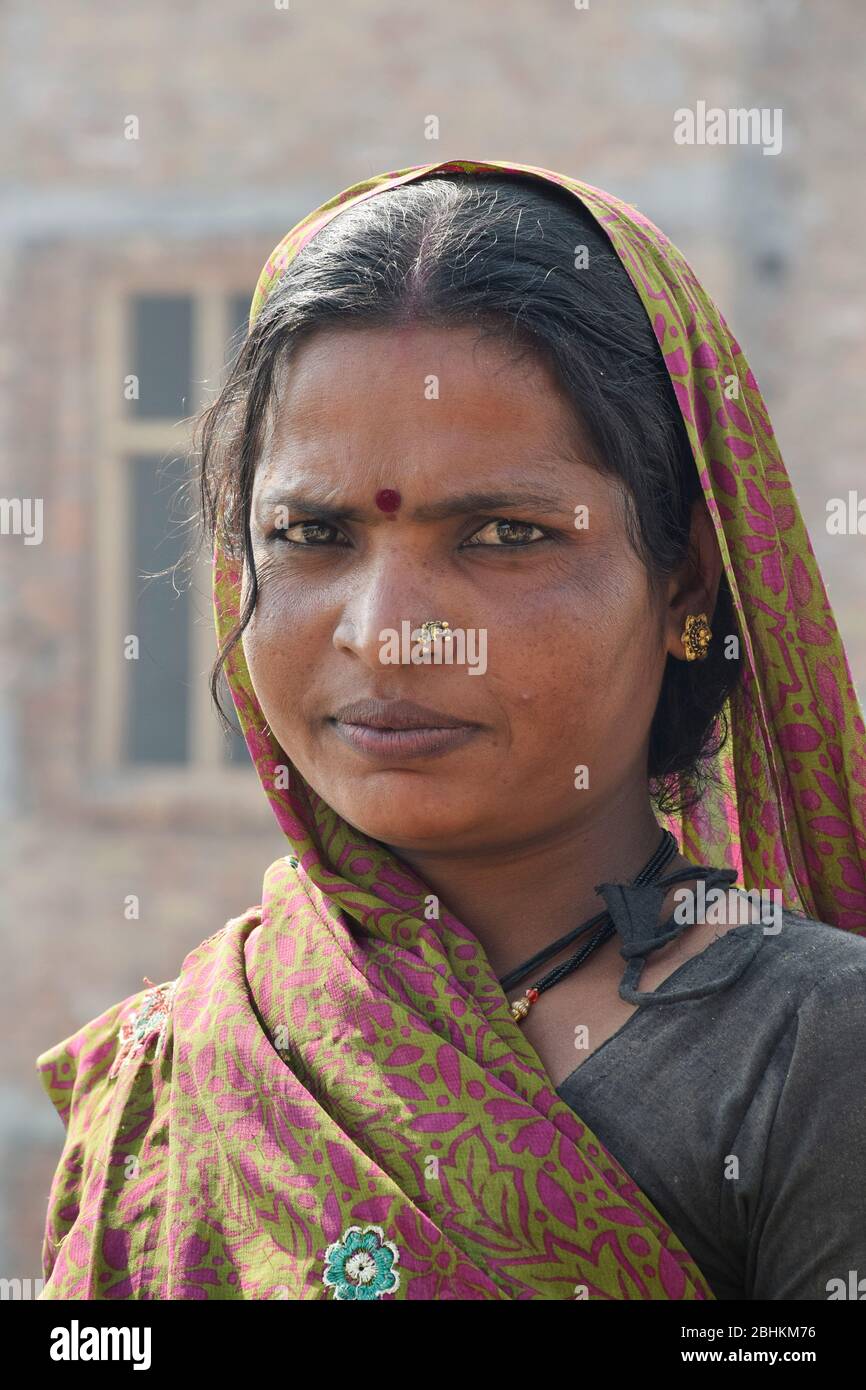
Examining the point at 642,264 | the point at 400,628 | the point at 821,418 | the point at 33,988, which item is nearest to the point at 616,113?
the point at 821,418

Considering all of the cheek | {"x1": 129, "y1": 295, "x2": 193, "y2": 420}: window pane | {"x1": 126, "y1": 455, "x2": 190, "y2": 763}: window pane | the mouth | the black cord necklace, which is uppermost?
{"x1": 129, "y1": 295, "x2": 193, "y2": 420}: window pane

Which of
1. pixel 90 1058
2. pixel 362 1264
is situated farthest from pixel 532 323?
pixel 90 1058

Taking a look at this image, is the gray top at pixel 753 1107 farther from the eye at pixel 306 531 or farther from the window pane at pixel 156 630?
the window pane at pixel 156 630

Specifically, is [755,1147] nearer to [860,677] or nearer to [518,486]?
[518,486]

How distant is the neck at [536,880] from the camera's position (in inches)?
73.4

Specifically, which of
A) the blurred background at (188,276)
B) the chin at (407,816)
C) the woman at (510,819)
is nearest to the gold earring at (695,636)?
the woman at (510,819)

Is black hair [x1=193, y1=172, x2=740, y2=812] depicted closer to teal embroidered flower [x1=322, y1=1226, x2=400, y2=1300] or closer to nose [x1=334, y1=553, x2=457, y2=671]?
nose [x1=334, y1=553, x2=457, y2=671]

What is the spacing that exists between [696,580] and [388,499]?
0.43 m

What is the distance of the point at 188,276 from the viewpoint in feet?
20.9

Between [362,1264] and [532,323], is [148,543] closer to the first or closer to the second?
[532,323]

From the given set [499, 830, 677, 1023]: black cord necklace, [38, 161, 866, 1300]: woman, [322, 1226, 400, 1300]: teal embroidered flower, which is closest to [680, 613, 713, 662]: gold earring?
[38, 161, 866, 1300]: woman

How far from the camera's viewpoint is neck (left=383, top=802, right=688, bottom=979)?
1865 mm

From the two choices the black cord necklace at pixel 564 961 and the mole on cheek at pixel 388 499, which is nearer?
the mole on cheek at pixel 388 499
